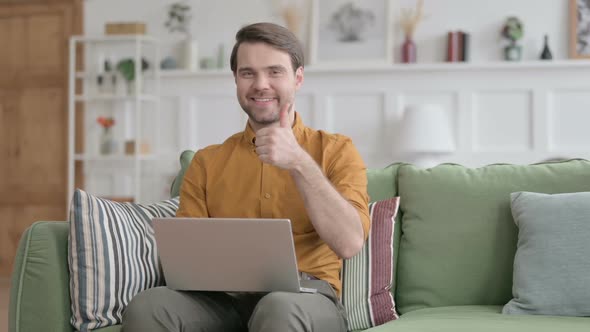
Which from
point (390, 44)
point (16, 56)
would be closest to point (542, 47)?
point (390, 44)

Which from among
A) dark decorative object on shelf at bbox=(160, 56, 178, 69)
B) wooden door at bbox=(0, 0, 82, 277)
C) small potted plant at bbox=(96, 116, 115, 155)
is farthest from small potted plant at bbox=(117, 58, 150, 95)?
wooden door at bbox=(0, 0, 82, 277)

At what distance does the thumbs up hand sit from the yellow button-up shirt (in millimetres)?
242

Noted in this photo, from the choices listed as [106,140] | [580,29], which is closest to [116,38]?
[106,140]

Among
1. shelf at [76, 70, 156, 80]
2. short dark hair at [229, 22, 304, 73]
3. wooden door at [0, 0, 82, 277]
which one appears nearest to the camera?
short dark hair at [229, 22, 304, 73]

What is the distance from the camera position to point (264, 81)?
237 centimetres

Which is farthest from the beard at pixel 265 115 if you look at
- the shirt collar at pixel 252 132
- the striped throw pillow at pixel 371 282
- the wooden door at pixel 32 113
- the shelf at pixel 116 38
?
the wooden door at pixel 32 113

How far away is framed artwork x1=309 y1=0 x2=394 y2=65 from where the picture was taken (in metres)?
6.00

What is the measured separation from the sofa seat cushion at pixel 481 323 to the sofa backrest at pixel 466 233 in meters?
0.13

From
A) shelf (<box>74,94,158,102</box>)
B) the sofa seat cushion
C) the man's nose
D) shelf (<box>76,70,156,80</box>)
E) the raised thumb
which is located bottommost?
the sofa seat cushion

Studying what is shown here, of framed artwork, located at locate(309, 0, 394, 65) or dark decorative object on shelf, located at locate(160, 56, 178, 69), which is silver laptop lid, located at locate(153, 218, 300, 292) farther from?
dark decorative object on shelf, located at locate(160, 56, 178, 69)

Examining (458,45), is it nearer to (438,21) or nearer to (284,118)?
(438,21)

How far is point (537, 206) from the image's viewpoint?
7.91 ft

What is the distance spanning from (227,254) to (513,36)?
4.16 metres

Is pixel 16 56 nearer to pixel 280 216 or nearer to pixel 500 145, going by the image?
pixel 500 145
